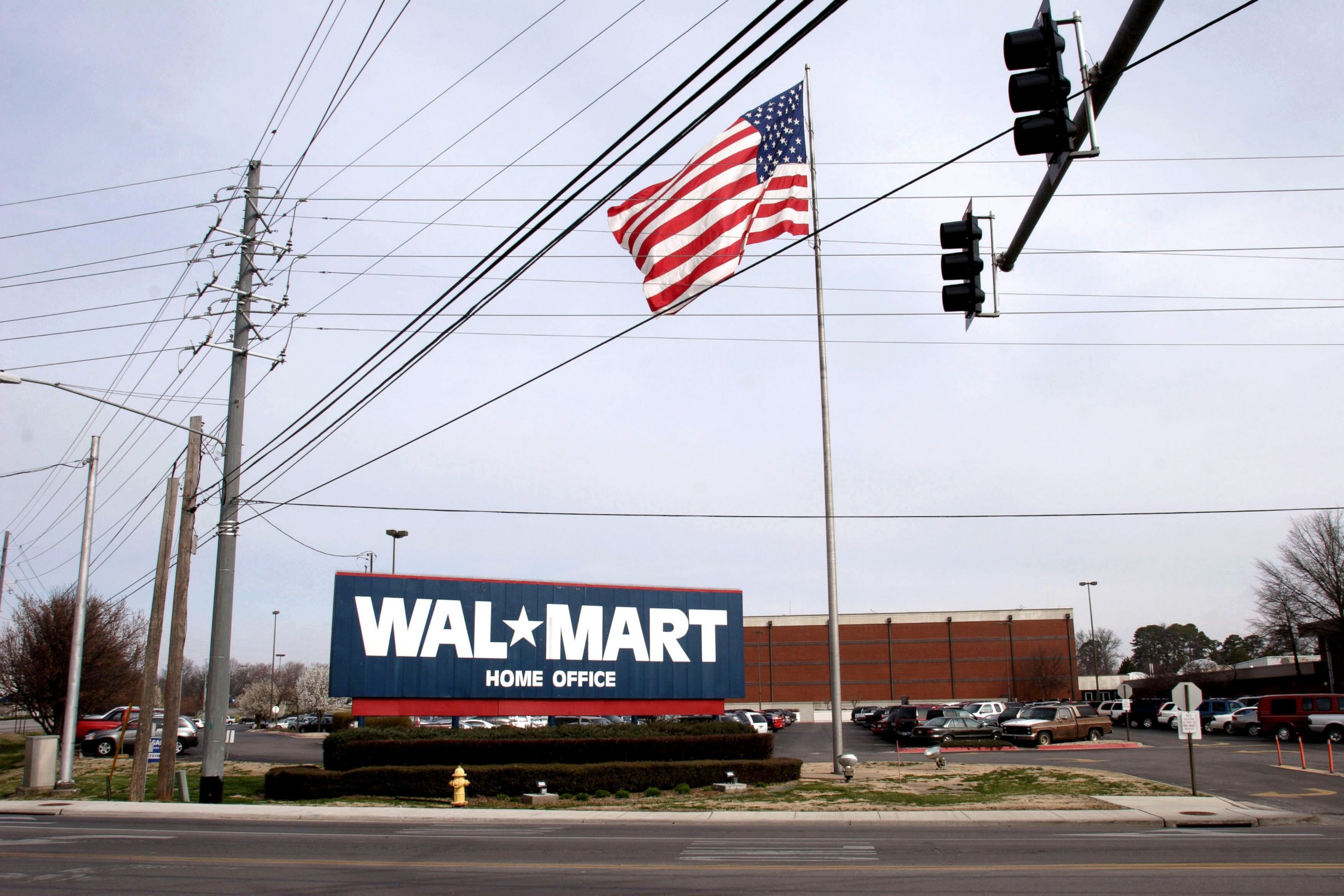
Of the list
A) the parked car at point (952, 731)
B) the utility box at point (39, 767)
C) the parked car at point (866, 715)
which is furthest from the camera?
the parked car at point (866, 715)

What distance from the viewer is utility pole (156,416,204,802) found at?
23.3 m

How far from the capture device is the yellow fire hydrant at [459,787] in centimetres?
2255

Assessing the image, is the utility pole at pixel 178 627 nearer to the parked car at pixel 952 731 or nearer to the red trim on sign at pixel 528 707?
the red trim on sign at pixel 528 707

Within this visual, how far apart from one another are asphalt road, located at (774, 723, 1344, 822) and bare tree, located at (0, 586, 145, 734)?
29.7 m

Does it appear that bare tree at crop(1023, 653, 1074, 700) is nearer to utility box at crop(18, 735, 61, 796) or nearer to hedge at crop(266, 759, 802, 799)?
hedge at crop(266, 759, 802, 799)

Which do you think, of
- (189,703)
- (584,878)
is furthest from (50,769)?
(189,703)

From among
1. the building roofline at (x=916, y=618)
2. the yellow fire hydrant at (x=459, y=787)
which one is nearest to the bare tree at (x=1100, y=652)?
the building roofline at (x=916, y=618)

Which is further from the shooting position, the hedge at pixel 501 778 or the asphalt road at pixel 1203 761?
the asphalt road at pixel 1203 761

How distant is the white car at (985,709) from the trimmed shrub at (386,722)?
103 feet

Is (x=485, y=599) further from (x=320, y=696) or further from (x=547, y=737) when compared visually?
(x=320, y=696)

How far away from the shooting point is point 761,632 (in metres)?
82.4

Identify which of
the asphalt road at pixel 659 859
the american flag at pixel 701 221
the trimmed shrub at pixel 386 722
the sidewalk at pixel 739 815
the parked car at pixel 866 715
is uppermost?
the american flag at pixel 701 221

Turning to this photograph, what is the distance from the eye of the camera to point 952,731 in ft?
137

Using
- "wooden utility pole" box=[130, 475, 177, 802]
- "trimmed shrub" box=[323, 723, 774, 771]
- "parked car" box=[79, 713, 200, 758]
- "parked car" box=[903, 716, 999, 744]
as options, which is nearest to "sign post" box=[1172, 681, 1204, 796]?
"trimmed shrub" box=[323, 723, 774, 771]
